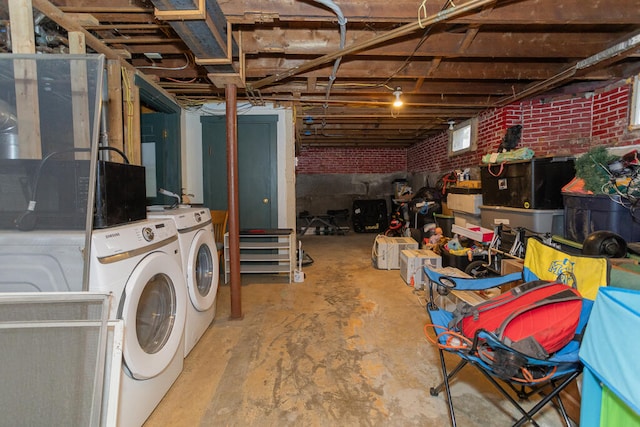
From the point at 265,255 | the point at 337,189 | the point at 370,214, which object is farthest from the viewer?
the point at 337,189

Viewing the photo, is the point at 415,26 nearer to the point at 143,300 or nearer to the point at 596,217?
the point at 596,217

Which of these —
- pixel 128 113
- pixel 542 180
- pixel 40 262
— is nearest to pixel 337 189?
pixel 542 180

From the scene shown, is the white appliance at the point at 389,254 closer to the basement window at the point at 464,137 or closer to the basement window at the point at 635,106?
the basement window at the point at 464,137

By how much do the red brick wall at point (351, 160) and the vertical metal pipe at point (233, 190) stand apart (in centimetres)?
567

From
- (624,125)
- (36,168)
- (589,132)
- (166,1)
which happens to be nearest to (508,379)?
(36,168)

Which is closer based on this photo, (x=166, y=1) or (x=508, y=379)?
(x=508, y=379)

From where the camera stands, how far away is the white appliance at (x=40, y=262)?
1.17m

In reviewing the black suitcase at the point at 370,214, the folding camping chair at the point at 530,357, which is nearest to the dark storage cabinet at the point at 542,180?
the folding camping chair at the point at 530,357

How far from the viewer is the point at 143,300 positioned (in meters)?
1.55

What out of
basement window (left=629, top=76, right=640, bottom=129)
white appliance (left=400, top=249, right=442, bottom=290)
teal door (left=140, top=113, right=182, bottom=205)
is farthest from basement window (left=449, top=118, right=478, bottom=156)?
teal door (left=140, top=113, right=182, bottom=205)

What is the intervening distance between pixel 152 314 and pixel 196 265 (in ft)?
2.05

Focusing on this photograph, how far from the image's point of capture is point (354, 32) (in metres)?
2.37

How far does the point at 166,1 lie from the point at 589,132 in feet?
13.6

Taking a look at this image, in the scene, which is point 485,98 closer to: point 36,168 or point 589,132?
point 589,132
